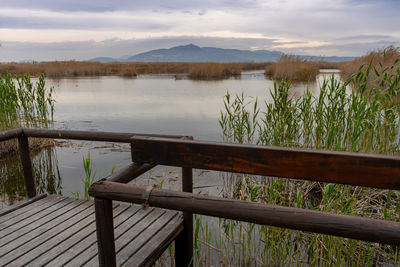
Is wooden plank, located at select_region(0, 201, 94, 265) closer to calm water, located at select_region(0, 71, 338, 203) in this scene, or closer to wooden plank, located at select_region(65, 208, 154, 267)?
wooden plank, located at select_region(65, 208, 154, 267)

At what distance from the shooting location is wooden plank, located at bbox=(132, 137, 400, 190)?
45.1 inches

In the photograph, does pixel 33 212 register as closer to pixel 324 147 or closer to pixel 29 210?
pixel 29 210

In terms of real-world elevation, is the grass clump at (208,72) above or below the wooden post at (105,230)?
above

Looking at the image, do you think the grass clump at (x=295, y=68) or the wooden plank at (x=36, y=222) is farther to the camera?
the grass clump at (x=295, y=68)

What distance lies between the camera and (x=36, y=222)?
246 centimetres

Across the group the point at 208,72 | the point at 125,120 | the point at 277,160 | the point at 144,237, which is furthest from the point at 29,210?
the point at 208,72

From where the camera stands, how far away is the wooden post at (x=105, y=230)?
1.40m

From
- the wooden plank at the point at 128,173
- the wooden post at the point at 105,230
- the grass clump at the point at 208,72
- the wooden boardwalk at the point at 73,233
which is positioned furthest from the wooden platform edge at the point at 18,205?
the grass clump at the point at 208,72

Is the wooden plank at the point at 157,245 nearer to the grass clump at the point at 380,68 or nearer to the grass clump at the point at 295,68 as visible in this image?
the grass clump at the point at 380,68

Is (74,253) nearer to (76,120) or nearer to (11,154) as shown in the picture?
(11,154)

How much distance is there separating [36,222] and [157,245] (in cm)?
113

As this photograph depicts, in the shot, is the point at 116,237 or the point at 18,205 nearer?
the point at 116,237

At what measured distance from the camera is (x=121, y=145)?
25.0ft

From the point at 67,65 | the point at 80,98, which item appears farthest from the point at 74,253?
the point at 67,65
